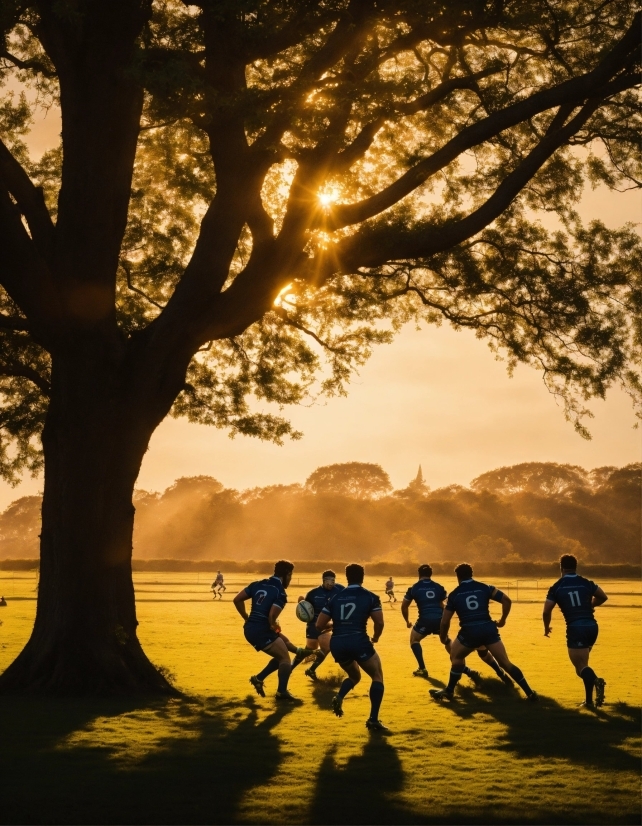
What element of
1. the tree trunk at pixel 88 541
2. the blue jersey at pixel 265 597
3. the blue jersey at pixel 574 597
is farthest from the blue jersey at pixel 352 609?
the tree trunk at pixel 88 541

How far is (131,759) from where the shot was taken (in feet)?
32.3

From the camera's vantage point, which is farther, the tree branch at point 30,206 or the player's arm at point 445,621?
the tree branch at point 30,206

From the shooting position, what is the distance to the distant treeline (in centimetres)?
10969

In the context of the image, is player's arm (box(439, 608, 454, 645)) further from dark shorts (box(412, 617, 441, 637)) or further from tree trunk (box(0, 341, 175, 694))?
tree trunk (box(0, 341, 175, 694))

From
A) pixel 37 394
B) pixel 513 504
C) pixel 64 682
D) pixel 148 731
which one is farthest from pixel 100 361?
pixel 513 504

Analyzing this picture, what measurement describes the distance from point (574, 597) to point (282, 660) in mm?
4439

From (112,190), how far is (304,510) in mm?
112567

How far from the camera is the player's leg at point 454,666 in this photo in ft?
49.8

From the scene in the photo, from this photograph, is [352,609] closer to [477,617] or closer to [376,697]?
[376,697]

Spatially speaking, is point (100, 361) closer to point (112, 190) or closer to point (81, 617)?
point (112, 190)

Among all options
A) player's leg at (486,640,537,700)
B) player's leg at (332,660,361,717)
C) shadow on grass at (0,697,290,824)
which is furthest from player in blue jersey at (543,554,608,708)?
shadow on grass at (0,697,290,824)

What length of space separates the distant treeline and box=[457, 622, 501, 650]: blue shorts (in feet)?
254

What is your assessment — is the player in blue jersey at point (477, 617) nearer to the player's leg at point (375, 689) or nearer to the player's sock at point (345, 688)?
the player's sock at point (345, 688)

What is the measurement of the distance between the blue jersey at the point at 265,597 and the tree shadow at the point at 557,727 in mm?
2916
